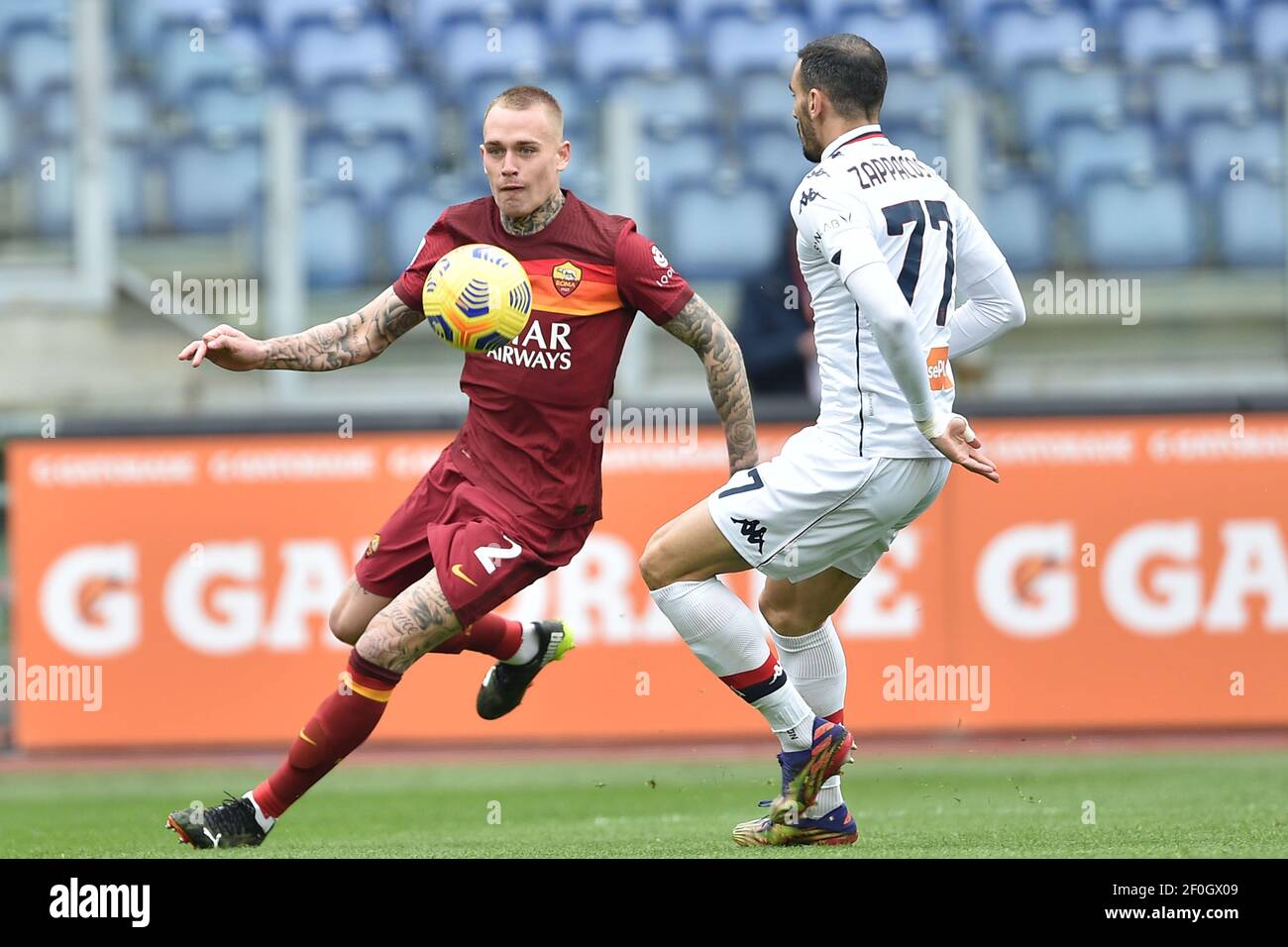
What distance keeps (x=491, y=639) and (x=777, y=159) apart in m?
5.71

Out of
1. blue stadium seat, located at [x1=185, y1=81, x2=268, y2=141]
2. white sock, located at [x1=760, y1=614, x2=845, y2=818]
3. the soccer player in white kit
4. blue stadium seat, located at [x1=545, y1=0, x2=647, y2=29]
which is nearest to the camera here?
the soccer player in white kit

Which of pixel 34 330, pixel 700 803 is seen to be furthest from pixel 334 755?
pixel 34 330

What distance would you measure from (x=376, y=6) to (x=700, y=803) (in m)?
7.33

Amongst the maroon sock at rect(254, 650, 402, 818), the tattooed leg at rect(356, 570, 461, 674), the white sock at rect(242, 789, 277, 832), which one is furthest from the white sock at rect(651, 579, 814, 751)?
the white sock at rect(242, 789, 277, 832)

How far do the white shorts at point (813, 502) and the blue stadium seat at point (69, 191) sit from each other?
662cm

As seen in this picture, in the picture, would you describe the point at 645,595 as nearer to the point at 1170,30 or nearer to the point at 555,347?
the point at 555,347

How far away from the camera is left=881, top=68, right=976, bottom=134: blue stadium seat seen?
10.6 metres

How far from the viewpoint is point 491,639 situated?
20.7 ft

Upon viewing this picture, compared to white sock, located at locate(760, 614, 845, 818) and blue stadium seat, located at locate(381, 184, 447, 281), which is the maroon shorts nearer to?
white sock, located at locate(760, 614, 845, 818)

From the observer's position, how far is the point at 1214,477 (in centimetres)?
923

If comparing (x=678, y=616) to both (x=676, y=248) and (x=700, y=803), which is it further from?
(x=676, y=248)

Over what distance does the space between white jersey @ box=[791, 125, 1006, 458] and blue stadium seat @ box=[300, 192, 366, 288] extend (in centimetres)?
575
